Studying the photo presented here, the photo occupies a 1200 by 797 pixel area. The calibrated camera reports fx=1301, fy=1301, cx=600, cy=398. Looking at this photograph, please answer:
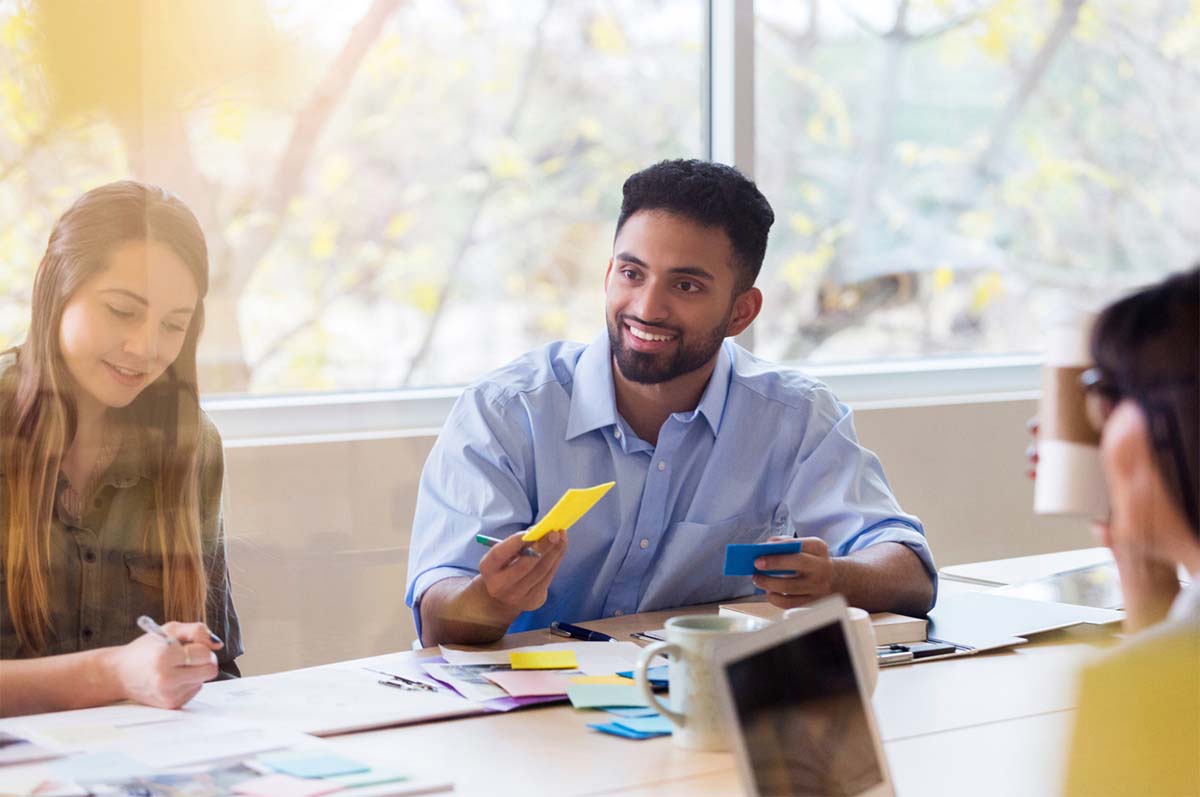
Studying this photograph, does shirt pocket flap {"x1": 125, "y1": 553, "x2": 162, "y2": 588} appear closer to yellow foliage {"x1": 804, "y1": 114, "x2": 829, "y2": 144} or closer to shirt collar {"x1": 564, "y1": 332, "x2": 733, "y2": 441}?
shirt collar {"x1": 564, "y1": 332, "x2": 733, "y2": 441}

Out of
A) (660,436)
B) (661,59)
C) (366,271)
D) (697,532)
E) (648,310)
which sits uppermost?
(661,59)

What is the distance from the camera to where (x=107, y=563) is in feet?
5.16

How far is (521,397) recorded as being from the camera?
186cm

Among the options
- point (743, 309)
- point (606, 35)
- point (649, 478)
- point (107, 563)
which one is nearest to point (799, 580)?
point (649, 478)

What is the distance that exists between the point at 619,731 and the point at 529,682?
16 centimetres

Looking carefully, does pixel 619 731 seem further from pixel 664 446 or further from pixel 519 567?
pixel 664 446

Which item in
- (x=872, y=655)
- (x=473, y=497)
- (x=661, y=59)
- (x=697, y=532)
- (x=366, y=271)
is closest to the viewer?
(x=872, y=655)

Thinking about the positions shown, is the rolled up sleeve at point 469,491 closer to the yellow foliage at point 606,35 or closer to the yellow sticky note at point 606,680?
the yellow sticky note at point 606,680

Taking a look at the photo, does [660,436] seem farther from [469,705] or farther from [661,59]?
[661,59]

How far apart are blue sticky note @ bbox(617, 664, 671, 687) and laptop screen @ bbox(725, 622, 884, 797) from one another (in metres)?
0.35

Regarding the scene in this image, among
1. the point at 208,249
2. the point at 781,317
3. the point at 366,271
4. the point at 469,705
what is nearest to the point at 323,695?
the point at 469,705

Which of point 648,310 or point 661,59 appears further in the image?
point 661,59

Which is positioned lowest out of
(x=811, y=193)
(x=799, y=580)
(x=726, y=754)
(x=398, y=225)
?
(x=726, y=754)

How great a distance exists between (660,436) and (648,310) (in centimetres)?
18
